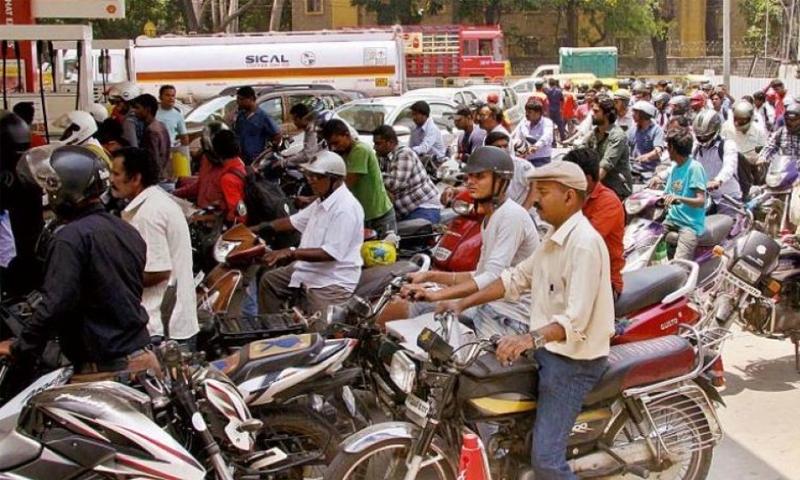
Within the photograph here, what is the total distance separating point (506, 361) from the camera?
393 cm

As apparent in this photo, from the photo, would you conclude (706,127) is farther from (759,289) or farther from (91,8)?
(91,8)

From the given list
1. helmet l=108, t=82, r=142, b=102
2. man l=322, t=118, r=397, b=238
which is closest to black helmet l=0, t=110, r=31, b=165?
man l=322, t=118, r=397, b=238

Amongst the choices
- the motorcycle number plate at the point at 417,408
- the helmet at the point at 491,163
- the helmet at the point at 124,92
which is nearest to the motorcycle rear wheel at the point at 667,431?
the motorcycle number plate at the point at 417,408

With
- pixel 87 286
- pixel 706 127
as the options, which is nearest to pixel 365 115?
pixel 706 127

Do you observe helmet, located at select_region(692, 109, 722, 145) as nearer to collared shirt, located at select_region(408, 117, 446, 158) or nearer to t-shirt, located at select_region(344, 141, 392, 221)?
t-shirt, located at select_region(344, 141, 392, 221)

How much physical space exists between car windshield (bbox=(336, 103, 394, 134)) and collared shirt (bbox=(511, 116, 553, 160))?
293 centimetres

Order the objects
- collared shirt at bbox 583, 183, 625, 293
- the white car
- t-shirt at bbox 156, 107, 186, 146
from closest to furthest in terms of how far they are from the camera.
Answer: collared shirt at bbox 583, 183, 625, 293
t-shirt at bbox 156, 107, 186, 146
the white car

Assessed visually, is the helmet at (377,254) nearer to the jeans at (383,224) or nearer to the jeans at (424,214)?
the jeans at (383,224)

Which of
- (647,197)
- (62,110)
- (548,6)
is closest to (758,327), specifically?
(647,197)

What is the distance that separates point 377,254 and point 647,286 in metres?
1.69

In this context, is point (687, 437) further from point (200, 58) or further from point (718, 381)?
point (200, 58)

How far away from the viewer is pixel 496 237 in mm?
4895

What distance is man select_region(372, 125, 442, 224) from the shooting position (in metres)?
8.13

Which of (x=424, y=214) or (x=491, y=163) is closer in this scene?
(x=491, y=163)
